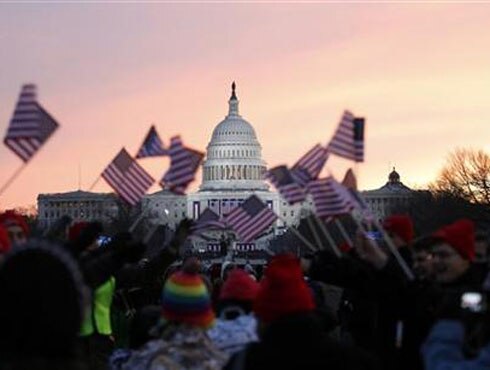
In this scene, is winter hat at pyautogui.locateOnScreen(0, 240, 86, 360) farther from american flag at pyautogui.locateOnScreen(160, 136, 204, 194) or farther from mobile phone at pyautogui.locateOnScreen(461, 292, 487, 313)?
american flag at pyautogui.locateOnScreen(160, 136, 204, 194)

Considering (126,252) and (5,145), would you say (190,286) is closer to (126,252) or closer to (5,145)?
(126,252)

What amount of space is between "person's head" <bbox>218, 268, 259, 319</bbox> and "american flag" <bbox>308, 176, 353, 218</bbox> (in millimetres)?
2337

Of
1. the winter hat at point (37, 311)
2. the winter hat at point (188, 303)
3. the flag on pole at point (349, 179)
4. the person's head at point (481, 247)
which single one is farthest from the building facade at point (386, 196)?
the winter hat at point (37, 311)

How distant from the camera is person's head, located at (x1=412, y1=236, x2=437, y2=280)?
25.1 ft

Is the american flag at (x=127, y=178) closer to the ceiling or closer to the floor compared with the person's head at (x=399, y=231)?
closer to the ceiling

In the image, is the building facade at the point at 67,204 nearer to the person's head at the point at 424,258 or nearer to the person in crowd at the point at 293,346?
the person's head at the point at 424,258

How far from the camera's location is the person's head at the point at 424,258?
7.65 metres

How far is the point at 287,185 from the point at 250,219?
3665 mm

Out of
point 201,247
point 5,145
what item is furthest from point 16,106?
point 201,247

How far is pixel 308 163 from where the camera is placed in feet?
42.7

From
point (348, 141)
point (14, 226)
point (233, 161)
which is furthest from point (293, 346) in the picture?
point (233, 161)

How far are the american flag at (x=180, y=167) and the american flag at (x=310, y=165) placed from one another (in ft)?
4.39

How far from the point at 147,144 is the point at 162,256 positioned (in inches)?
131

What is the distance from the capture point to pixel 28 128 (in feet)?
32.8
